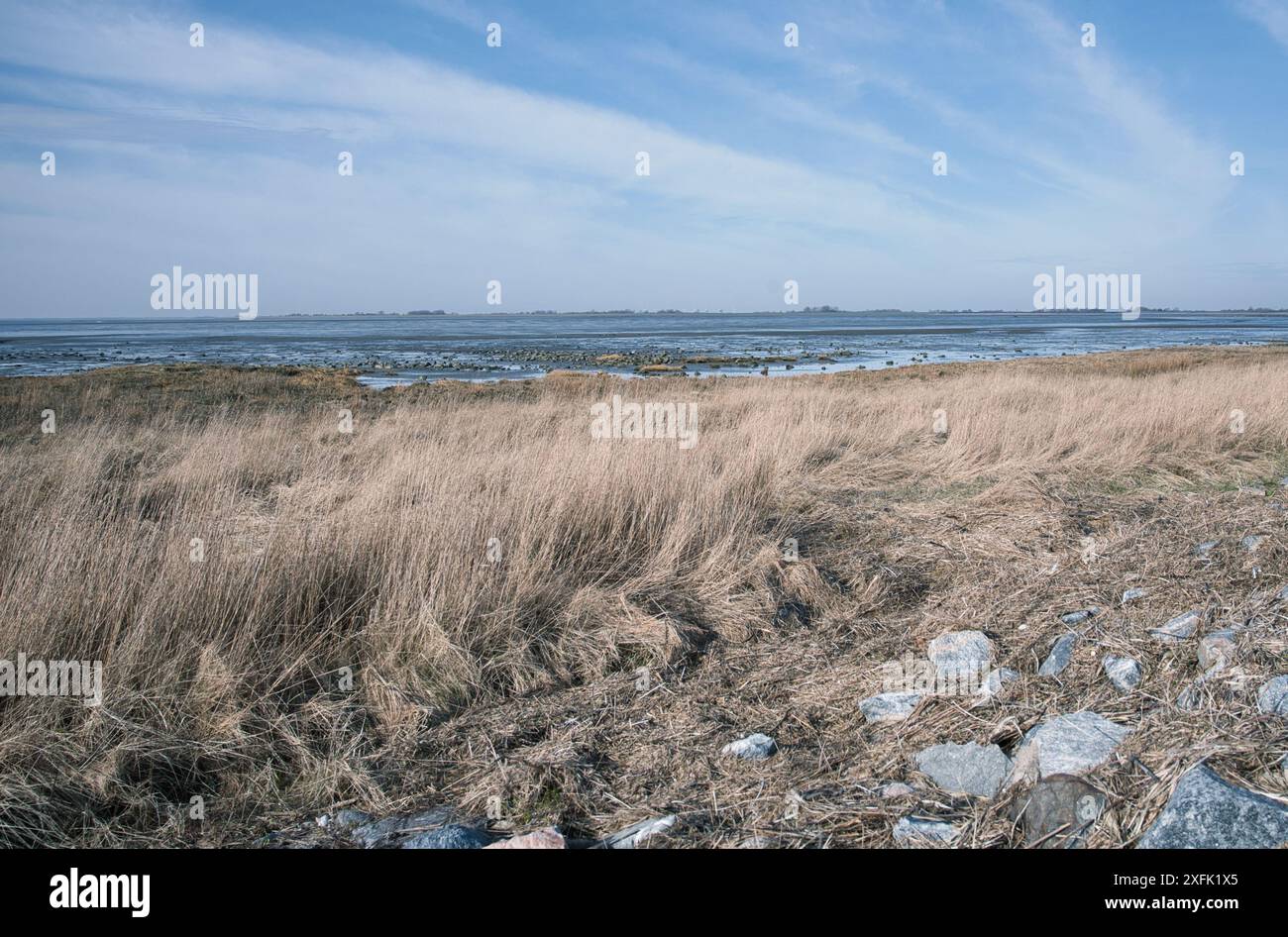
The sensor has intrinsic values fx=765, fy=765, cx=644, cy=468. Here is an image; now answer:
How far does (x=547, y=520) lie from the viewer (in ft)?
17.3

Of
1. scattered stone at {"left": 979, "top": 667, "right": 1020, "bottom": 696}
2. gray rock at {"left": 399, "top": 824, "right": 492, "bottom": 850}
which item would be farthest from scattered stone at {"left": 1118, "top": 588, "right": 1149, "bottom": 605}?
gray rock at {"left": 399, "top": 824, "right": 492, "bottom": 850}

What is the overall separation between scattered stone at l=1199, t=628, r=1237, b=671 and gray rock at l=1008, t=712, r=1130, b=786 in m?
0.67

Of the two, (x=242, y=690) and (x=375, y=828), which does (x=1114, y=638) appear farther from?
(x=242, y=690)

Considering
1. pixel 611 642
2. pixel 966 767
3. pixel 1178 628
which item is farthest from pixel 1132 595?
pixel 611 642

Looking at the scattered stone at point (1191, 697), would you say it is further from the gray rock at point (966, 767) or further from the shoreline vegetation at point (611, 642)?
the gray rock at point (966, 767)

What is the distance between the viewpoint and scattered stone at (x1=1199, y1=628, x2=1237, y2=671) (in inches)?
120

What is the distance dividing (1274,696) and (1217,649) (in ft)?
1.58

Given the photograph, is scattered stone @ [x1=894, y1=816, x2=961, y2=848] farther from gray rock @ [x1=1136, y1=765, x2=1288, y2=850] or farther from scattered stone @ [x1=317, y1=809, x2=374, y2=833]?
scattered stone @ [x1=317, y1=809, x2=374, y2=833]

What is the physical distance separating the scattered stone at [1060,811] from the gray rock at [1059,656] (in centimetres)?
105

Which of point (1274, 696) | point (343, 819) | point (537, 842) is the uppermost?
point (1274, 696)

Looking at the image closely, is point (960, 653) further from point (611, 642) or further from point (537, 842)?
point (537, 842)

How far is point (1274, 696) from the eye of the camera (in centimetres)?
268

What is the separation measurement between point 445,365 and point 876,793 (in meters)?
36.6

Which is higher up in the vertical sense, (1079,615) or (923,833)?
(1079,615)
